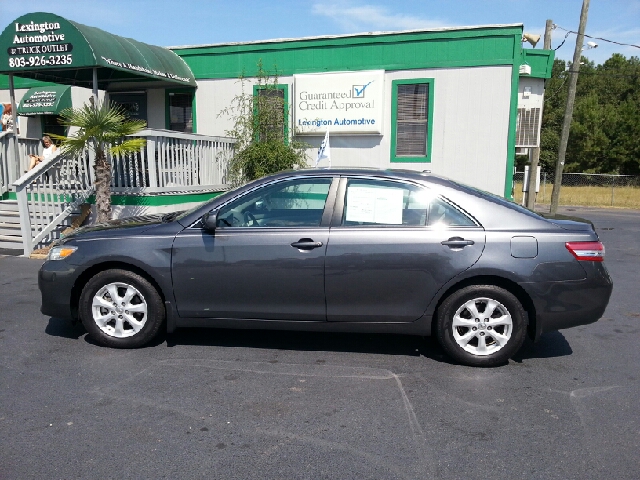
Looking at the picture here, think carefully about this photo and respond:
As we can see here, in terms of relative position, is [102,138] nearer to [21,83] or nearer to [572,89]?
[21,83]

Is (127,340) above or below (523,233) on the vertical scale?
below

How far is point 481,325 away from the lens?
4430mm

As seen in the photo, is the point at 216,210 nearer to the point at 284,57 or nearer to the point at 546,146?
the point at 284,57

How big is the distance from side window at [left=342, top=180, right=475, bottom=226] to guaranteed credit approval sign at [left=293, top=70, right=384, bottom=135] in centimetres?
693

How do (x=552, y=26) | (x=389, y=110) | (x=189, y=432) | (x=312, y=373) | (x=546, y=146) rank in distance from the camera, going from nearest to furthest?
1. (x=189, y=432)
2. (x=312, y=373)
3. (x=389, y=110)
4. (x=552, y=26)
5. (x=546, y=146)

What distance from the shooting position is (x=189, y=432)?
342cm

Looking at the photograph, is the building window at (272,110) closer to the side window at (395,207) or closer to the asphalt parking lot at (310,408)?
the asphalt parking lot at (310,408)

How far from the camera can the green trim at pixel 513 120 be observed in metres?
10.5

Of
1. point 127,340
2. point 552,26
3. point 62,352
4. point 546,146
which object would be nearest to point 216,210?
point 127,340

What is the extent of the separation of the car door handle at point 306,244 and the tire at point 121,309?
1309mm

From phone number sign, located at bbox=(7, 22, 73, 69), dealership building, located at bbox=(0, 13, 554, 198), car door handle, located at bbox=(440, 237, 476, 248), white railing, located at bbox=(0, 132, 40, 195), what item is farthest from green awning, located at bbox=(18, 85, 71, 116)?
car door handle, located at bbox=(440, 237, 476, 248)

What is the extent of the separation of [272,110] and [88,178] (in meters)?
4.04

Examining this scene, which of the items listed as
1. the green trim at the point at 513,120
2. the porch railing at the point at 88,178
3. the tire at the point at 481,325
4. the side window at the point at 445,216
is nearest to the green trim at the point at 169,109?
the porch railing at the point at 88,178

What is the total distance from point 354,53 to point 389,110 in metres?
1.39
